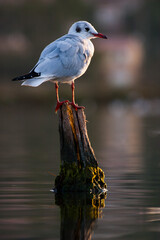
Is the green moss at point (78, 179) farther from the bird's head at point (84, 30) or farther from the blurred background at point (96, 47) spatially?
the blurred background at point (96, 47)

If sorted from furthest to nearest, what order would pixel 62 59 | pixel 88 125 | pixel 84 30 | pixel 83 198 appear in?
pixel 88 125 < pixel 84 30 < pixel 62 59 < pixel 83 198

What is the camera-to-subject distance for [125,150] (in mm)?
14617

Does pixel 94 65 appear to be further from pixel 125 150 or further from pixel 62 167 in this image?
pixel 62 167

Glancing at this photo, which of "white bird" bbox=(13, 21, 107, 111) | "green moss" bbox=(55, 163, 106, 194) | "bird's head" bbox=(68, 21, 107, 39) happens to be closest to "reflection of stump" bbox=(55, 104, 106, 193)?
"green moss" bbox=(55, 163, 106, 194)

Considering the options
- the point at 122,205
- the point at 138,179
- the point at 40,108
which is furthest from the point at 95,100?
the point at 122,205

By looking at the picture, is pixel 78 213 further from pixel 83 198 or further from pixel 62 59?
pixel 62 59

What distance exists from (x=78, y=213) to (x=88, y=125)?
1382cm

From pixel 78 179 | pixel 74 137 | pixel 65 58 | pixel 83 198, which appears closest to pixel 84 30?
pixel 65 58

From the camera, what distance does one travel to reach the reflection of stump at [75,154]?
877cm

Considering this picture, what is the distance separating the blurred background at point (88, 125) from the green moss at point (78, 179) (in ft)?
0.71

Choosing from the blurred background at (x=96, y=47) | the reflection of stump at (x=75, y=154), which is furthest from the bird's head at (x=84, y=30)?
the blurred background at (x=96, y=47)

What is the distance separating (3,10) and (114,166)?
38.2 meters

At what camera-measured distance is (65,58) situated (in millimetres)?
8773

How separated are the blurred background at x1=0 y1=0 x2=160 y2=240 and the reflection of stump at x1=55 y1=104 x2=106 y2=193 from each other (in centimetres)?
30
